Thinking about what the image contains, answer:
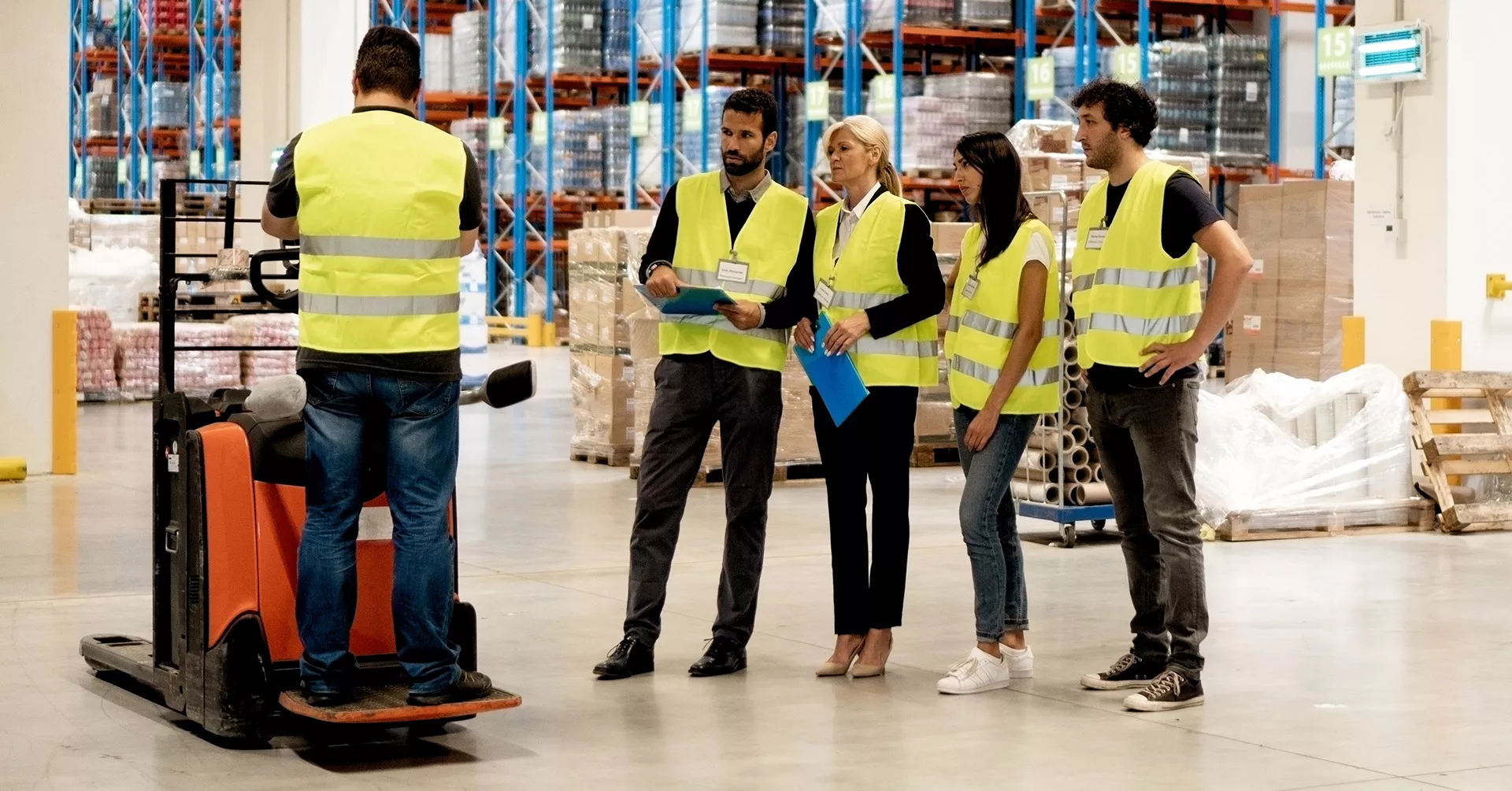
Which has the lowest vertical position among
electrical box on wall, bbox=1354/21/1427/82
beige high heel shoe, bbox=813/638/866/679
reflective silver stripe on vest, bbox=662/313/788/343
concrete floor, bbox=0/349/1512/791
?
concrete floor, bbox=0/349/1512/791

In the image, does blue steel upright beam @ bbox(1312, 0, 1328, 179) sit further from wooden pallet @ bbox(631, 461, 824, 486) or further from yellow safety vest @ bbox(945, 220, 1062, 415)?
yellow safety vest @ bbox(945, 220, 1062, 415)

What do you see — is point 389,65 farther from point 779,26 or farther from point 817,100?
point 779,26

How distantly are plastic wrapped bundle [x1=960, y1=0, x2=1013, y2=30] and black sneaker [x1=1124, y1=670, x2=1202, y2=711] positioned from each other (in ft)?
47.3

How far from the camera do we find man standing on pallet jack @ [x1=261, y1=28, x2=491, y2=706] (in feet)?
14.1

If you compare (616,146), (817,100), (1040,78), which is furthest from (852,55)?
(616,146)

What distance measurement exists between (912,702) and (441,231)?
1.89m

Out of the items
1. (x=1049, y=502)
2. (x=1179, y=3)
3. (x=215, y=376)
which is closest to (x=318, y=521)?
(x=1049, y=502)

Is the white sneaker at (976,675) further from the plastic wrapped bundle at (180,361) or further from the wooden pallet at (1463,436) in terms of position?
the plastic wrapped bundle at (180,361)

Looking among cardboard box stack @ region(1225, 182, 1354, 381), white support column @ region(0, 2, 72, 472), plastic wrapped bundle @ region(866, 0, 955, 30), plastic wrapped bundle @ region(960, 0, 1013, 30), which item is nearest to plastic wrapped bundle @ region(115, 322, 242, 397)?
white support column @ region(0, 2, 72, 472)

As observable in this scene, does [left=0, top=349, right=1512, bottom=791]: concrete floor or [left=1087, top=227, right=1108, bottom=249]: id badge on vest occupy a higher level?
[left=1087, top=227, right=1108, bottom=249]: id badge on vest

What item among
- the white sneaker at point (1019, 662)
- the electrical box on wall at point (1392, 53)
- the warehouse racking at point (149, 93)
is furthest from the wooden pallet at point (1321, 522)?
the warehouse racking at point (149, 93)

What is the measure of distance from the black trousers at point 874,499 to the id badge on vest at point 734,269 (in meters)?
0.40

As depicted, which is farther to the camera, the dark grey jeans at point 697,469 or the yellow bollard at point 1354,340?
the yellow bollard at point 1354,340

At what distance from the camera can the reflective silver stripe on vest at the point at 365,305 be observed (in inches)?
169
